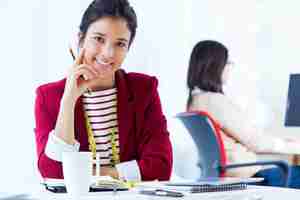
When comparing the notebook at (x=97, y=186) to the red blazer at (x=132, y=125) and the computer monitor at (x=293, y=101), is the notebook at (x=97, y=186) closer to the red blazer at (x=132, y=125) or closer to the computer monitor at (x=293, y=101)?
the red blazer at (x=132, y=125)

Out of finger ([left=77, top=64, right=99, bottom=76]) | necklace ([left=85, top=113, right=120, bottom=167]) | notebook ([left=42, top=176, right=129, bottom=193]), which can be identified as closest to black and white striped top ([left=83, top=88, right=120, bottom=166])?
necklace ([left=85, top=113, right=120, bottom=167])

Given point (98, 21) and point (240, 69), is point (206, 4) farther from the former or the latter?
point (98, 21)

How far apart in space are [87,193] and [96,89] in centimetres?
77

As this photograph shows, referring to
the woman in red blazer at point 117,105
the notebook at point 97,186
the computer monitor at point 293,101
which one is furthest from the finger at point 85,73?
the computer monitor at point 293,101

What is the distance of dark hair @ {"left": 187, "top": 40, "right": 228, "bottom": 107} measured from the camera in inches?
133

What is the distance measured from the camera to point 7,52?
9.52 feet

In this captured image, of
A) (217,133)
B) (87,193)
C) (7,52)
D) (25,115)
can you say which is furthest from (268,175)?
(87,193)

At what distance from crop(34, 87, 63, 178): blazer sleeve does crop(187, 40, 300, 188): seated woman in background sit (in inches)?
55.4

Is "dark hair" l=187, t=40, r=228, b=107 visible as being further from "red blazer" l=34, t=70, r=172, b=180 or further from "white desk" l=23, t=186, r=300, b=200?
"white desk" l=23, t=186, r=300, b=200

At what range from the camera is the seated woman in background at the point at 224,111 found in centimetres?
323

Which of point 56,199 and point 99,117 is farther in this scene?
point 99,117

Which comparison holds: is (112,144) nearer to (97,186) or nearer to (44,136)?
(44,136)

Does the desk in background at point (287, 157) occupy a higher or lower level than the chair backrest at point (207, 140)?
Answer: lower

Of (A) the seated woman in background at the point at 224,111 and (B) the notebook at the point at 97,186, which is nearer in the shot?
(B) the notebook at the point at 97,186
